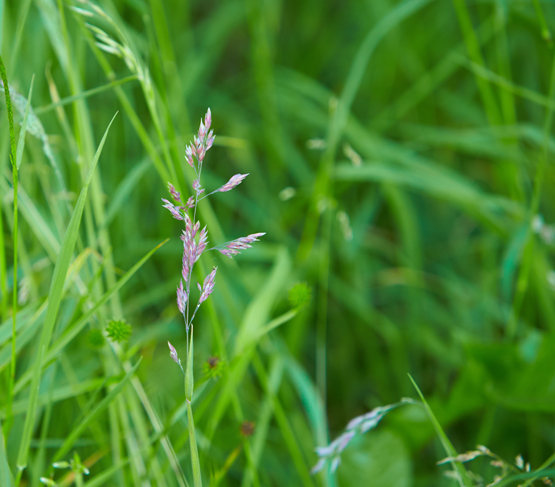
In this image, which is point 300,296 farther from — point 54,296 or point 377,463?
point 377,463

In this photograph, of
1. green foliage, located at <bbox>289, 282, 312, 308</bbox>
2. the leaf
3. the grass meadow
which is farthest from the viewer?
the leaf

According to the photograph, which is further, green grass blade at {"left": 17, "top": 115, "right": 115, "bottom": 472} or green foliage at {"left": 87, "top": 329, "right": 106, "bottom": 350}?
green foliage at {"left": 87, "top": 329, "right": 106, "bottom": 350}

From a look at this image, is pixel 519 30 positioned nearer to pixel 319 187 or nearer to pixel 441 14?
pixel 441 14

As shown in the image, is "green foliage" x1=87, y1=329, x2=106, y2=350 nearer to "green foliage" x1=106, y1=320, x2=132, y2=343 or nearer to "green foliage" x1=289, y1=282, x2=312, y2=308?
"green foliage" x1=106, y1=320, x2=132, y2=343

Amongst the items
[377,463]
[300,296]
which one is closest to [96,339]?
[300,296]

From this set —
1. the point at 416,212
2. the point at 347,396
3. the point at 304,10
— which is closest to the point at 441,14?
the point at 304,10

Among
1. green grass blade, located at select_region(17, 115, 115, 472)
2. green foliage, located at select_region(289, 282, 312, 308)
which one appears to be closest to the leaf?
green foliage, located at select_region(289, 282, 312, 308)

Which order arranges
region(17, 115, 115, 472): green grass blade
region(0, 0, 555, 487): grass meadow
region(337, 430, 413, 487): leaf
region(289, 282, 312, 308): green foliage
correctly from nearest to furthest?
1. region(17, 115, 115, 472): green grass blade
2. region(289, 282, 312, 308): green foliage
3. region(0, 0, 555, 487): grass meadow
4. region(337, 430, 413, 487): leaf

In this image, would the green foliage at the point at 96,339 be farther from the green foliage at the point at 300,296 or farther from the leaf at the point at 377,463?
the leaf at the point at 377,463
